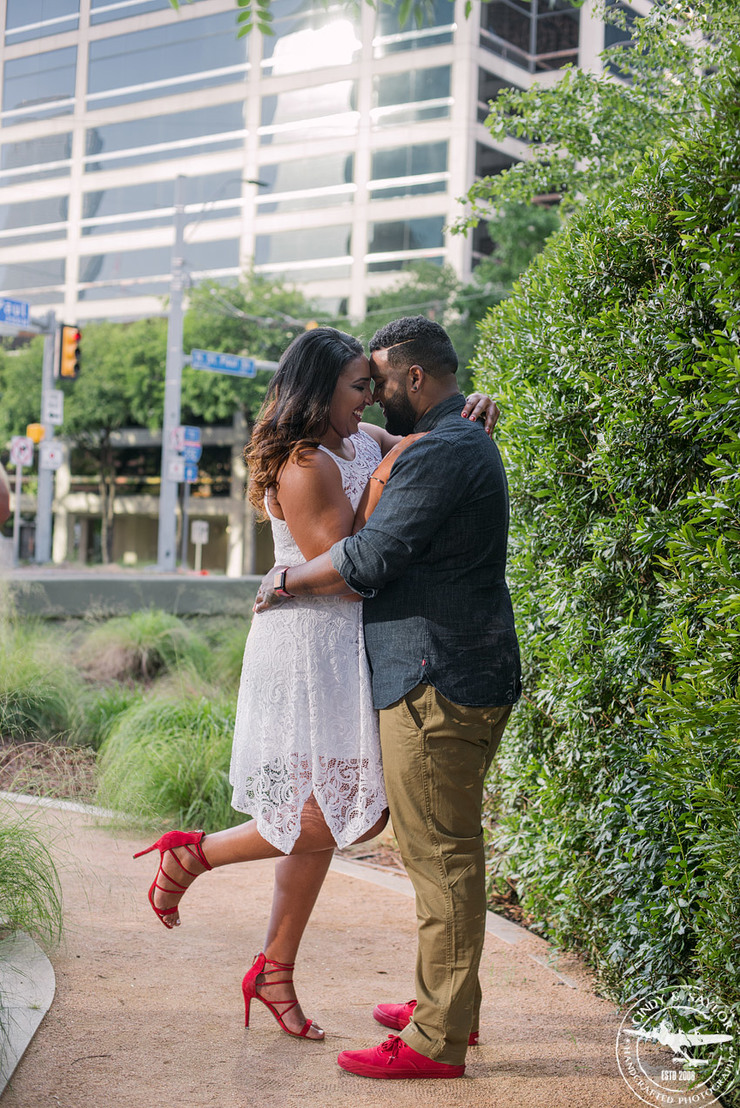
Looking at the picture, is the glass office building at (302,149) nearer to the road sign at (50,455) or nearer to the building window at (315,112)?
the building window at (315,112)

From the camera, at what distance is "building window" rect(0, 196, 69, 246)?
5170cm

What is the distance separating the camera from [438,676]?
2893 millimetres

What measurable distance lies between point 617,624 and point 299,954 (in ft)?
6.05

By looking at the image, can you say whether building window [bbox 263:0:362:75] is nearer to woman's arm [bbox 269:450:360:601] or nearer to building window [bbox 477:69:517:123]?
building window [bbox 477:69:517:123]

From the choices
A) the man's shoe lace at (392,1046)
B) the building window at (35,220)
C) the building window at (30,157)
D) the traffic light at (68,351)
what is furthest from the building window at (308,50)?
the man's shoe lace at (392,1046)

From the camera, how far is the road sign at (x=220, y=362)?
84.4 ft

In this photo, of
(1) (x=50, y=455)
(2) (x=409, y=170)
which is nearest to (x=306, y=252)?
(2) (x=409, y=170)

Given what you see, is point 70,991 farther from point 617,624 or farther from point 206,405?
point 206,405

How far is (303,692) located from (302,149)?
1938 inches

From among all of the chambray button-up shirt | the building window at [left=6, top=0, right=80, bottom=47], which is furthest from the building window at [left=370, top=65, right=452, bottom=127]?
the chambray button-up shirt

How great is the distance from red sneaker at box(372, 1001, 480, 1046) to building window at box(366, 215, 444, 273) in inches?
1673

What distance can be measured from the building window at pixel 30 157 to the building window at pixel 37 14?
1501cm

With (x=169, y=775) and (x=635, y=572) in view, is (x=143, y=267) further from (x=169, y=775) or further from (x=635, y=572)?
(x=635, y=572)

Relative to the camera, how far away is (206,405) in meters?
Result: 41.0
